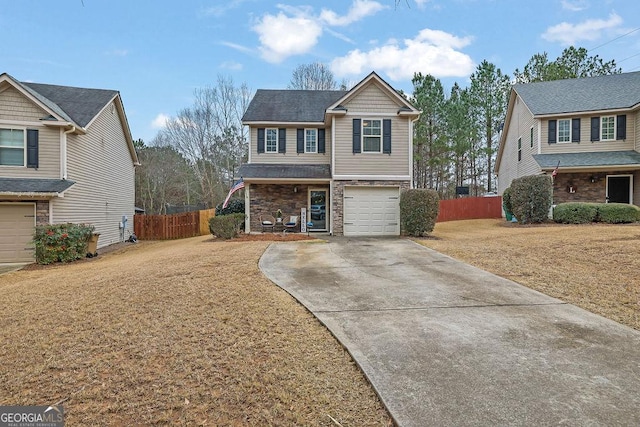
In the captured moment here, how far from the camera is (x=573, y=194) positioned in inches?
690

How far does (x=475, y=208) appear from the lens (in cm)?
2325

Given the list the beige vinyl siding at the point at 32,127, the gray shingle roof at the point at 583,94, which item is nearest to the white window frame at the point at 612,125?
A: the gray shingle roof at the point at 583,94

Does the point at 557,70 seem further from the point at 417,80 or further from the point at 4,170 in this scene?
the point at 4,170

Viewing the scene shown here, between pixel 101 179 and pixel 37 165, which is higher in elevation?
pixel 37 165

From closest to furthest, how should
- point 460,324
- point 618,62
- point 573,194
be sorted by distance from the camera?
point 460,324, point 573,194, point 618,62

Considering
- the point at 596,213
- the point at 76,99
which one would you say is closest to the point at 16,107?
the point at 76,99

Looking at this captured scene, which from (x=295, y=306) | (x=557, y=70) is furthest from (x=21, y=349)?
(x=557, y=70)

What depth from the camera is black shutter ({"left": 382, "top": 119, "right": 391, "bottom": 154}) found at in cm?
1405

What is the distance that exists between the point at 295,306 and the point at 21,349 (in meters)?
3.06

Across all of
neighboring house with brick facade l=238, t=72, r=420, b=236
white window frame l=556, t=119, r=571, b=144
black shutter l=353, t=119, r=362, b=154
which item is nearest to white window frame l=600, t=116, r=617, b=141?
white window frame l=556, t=119, r=571, b=144

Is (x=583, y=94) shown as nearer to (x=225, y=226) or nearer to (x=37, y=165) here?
(x=225, y=226)

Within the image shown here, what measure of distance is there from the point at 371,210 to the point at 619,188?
13346 mm

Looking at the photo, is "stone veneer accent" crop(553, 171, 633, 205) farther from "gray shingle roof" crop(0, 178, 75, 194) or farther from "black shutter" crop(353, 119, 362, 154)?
"gray shingle roof" crop(0, 178, 75, 194)

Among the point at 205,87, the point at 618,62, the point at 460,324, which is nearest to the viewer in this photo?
the point at 460,324
